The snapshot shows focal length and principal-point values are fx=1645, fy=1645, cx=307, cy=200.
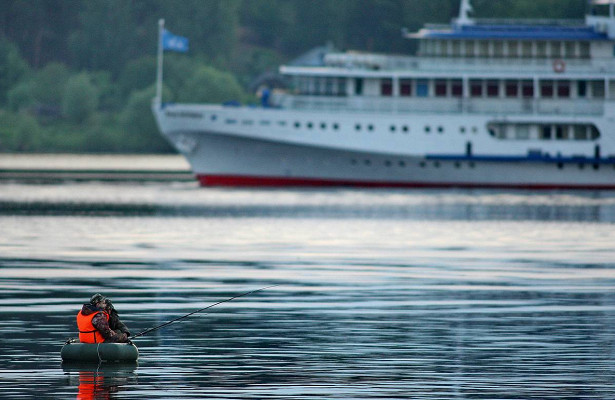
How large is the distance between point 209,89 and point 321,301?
421 ft

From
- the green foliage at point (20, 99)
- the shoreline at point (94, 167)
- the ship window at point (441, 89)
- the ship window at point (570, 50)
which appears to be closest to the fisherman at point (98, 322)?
the ship window at point (441, 89)

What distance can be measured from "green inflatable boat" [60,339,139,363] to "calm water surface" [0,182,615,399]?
21 cm

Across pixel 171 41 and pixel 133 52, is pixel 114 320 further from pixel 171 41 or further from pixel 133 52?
pixel 133 52

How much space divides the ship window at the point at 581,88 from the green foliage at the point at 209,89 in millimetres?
70856

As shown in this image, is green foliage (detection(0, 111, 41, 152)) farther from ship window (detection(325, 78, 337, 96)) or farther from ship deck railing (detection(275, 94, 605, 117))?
ship window (detection(325, 78, 337, 96))

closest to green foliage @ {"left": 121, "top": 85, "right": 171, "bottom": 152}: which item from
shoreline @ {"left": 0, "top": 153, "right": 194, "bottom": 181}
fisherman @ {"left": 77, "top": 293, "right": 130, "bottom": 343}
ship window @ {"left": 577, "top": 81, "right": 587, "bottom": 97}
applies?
shoreline @ {"left": 0, "top": 153, "right": 194, "bottom": 181}

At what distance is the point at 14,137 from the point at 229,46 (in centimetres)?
4348

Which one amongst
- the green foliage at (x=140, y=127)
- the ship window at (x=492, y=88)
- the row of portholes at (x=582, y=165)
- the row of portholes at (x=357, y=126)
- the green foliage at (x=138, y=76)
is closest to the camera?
the row of portholes at (x=357, y=126)

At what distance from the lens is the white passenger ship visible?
89750mm

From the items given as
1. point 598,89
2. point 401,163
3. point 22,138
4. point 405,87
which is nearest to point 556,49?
point 598,89

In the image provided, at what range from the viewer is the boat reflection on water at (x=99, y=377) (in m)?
22.5

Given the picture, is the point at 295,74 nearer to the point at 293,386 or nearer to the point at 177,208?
the point at 177,208

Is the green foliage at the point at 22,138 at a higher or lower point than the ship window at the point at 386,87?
lower

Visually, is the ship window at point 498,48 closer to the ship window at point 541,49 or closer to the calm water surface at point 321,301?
the ship window at point 541,49
